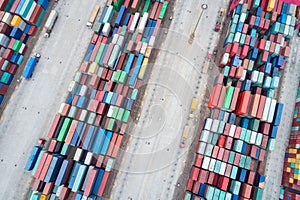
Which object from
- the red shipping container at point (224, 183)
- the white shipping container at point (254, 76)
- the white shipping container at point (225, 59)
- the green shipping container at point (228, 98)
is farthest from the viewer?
the white shipping container at point (225, 59)

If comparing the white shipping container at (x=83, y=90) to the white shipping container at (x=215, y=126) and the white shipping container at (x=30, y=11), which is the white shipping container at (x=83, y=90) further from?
the white shipping container at (x=215, y=126)

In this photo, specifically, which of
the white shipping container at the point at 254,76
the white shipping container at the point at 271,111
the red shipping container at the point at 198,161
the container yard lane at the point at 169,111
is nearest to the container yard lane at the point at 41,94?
the container yard lane at the point at 169,111

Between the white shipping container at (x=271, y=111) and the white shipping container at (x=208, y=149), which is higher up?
the white shipping container at (x=271, y=111)

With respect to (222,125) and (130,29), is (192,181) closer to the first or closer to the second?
(222,125)

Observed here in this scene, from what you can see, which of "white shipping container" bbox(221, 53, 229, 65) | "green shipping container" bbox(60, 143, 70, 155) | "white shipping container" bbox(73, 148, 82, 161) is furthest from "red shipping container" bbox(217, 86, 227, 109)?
"green shipping container" bbox(60, 143, 70, 155)

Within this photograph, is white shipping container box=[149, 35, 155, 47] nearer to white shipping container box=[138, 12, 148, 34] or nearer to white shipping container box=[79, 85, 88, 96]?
white shipping container box=[138, 12, 148, 34]

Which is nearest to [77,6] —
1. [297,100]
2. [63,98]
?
[63,98]

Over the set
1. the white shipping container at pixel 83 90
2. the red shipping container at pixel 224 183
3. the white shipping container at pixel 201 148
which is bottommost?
the red shipping container at pixel 224 183
